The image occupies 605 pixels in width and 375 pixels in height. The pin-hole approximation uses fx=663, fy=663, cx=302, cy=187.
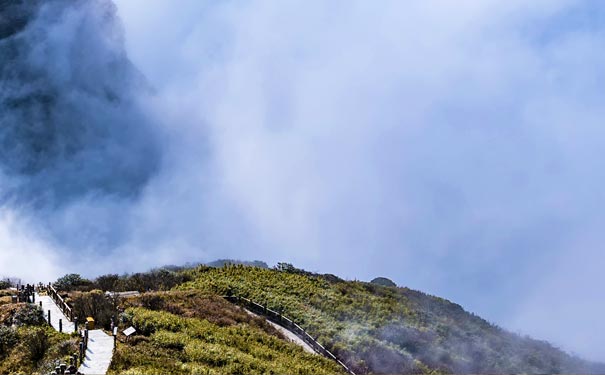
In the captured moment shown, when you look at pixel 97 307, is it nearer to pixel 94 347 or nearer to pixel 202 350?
pixel 94 347

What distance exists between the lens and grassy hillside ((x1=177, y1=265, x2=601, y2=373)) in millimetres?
42000

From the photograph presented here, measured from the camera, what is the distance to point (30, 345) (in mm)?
31234

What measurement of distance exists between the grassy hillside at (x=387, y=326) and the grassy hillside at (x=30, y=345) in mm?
16520

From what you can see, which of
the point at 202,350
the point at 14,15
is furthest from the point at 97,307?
the point at 14,15

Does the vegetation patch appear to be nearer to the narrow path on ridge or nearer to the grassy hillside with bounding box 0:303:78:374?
the narrow path on ridge

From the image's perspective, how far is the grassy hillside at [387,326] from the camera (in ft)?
138

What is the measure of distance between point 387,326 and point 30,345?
2473 centimetres

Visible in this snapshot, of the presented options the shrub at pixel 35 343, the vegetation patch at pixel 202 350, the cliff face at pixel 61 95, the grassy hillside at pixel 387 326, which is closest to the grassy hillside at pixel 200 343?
the vegetation patch at pixel 202 350

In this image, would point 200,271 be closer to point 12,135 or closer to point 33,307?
point 33,307

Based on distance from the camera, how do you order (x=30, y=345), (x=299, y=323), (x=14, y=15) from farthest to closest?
(x=14, y=15) < (x=299, y=323) < (x=30, y=345)

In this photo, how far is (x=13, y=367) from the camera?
97.9 feet

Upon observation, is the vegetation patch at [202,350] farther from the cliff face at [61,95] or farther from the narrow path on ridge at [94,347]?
the cliff face at [61,95]

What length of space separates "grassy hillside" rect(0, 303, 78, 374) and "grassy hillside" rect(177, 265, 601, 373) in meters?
16.5

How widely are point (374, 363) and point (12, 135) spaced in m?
88.9
